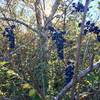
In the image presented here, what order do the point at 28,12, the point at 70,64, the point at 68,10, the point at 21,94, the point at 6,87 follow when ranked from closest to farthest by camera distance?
the point at 70,64 < the point at 21,94 < the point at 6,87 < the point at 68,10 < the point at 28,12

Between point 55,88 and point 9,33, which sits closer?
point 55,88

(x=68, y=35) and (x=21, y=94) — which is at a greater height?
(x=68, y=35)

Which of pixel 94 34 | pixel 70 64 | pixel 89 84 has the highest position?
pixel 94 34

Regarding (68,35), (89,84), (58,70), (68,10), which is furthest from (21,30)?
(89,84)

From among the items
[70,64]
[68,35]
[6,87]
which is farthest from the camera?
[68,35]

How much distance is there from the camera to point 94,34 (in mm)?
4781

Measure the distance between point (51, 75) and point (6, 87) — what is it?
835mm

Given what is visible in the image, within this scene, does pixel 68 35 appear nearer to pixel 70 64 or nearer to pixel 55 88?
pixel 55 88

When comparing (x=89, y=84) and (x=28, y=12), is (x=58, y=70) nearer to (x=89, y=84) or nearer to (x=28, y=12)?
(x=89, y=84)

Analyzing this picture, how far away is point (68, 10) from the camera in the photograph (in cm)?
830

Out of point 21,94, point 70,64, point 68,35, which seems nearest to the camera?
point 70,64

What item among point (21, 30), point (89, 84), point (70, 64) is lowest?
point (89, 84)

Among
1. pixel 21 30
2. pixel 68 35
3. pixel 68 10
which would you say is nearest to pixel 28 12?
pixel 21 30

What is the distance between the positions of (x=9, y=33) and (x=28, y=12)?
5734 millimetres
